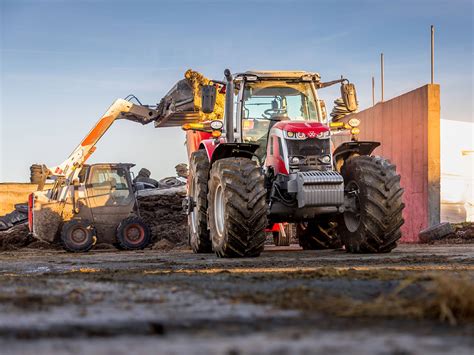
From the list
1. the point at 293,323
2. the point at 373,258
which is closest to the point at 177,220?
the point at 373,258

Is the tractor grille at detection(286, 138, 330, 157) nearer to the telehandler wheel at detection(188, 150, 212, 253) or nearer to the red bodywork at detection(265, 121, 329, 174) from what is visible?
the red bodywork at detection(265, 121, 329, 174)

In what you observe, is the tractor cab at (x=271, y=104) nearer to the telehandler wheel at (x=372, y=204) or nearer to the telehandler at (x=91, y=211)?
the telehandler wheel at (x=372, y=204)

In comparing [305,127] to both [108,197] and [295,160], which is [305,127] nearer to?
[295,160]

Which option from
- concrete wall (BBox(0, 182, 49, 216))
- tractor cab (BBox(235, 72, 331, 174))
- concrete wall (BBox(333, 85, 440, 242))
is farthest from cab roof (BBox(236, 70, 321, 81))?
concrete wall (BBox(0, 182, 49, 216))

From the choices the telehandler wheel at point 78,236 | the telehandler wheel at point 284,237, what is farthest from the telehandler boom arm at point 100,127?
the telehandler wheel at point 284,237

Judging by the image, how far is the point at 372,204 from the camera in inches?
449

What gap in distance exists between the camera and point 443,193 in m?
21.2

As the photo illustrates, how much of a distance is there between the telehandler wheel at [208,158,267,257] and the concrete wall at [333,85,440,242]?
26.6 feet

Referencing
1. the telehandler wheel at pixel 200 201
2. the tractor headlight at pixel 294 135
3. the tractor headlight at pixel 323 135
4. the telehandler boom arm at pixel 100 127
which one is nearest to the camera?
the tractor headlight at pixel 294 135

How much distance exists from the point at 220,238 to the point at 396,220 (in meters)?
2.42

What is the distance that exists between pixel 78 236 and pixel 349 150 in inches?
323

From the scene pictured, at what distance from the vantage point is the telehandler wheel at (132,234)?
18969mm

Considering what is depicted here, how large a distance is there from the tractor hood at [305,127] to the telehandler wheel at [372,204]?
0.69m

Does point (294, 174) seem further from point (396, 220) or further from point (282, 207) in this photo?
point (396, 220)
